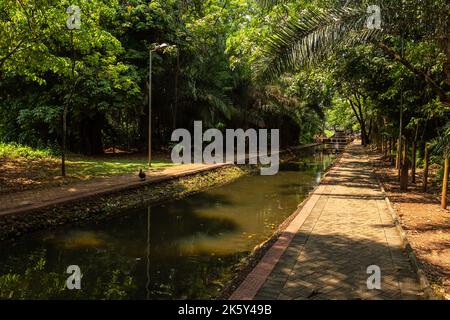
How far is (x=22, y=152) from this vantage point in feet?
63.3

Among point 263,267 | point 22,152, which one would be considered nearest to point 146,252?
point 263,267

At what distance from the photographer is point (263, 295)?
5121 millimetres

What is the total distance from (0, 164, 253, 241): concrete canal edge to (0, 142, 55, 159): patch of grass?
7359mm

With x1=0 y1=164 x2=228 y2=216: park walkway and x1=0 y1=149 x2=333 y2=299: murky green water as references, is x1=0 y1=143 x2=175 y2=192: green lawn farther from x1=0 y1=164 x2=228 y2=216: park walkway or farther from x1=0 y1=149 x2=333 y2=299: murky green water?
x1=0 y1=149 x2=333 y2=299: murky green water

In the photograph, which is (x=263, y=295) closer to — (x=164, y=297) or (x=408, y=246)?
(x=164, y=297)

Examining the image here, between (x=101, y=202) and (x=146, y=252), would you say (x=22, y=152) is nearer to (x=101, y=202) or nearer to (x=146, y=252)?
(x=101, y=202)

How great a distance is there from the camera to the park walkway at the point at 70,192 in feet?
31.7

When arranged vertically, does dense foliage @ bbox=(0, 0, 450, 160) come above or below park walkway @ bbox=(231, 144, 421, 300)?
above

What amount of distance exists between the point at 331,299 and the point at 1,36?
11431mm

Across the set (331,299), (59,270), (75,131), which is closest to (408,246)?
(331,299)

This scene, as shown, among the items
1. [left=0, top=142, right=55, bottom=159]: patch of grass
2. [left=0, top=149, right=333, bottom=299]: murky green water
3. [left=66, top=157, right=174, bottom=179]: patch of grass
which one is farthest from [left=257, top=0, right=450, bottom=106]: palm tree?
[left=0, top=142, right=55, bottom=159]: patch of grass

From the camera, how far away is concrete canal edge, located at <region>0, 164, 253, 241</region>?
898cm

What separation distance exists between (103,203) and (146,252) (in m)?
3.89

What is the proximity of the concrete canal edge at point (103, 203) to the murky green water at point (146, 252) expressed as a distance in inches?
14.8
